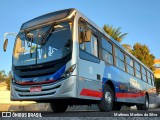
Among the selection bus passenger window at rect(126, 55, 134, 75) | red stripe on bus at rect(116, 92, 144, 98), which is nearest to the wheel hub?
red stripe on bus at rect(116, 92, 144, 98)

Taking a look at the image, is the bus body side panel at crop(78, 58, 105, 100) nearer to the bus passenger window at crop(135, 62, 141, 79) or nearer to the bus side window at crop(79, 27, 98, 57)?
the bus side window at crop(79, 27, 98, 57)

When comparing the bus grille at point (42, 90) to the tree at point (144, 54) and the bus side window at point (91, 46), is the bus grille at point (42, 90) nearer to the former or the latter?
the bus side window at point (91, 46)

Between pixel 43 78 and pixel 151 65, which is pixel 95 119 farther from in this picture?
pixel 151 65

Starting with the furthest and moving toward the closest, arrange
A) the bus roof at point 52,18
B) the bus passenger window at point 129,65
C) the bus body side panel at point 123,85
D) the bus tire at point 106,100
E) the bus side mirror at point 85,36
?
the bus passenger window at point 129,65
the bus body side panel at point 123,85
the bus tire at point 106,100
the bus roof at point 52,18
the bus side mirror at point 85,36

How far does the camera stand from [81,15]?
9.66 metres

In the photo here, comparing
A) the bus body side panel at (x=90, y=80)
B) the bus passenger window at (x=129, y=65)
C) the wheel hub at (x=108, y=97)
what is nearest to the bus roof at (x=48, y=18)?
the bus body side panel at (x=90, y=80)

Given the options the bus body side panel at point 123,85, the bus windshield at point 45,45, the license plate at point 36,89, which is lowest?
the license plate at point 36,89

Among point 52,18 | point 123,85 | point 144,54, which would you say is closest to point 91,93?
point 52,18

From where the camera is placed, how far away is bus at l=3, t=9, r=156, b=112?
8.59 metres

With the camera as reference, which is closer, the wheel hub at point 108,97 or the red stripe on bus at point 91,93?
the red stripe on bus at point 91,93

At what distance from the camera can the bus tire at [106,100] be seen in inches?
393

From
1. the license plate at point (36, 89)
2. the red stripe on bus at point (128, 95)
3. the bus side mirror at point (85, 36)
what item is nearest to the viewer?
the license plate at point (36, 89)

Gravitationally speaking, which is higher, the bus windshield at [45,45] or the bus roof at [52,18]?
the bus roof at [52,18]

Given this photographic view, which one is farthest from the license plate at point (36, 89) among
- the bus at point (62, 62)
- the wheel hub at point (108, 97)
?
the wheel hub at point (108, 97)
